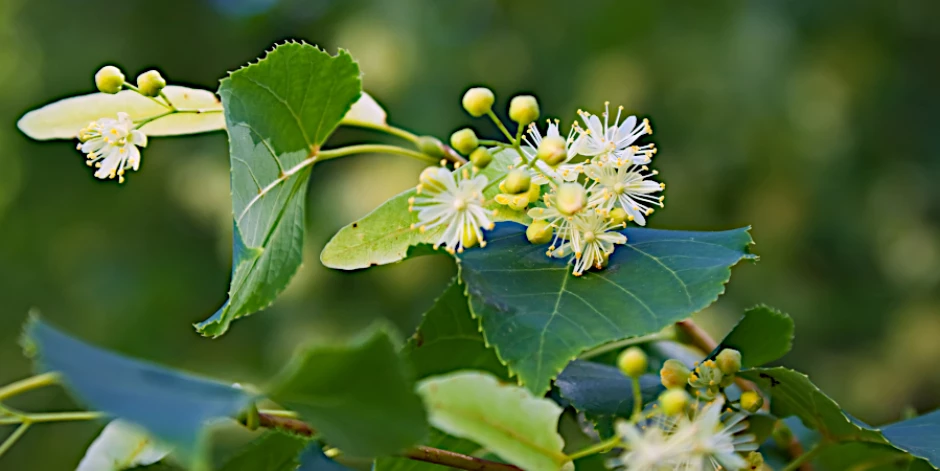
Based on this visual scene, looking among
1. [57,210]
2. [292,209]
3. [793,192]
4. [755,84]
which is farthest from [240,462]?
[57,210]

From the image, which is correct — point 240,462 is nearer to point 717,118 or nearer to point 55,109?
point 55,109

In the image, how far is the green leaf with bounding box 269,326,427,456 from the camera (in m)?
0.40

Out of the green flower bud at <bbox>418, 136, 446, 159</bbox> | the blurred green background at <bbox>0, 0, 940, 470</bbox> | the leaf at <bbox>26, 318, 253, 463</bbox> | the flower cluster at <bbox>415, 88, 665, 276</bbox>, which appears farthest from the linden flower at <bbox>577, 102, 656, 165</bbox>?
the blurred green background at <bbox>0, 0, 940, 470</bbox>

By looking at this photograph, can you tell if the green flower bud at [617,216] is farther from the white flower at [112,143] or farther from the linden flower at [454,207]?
the white flower at [112,143]

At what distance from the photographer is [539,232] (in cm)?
61

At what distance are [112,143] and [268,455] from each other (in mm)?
276

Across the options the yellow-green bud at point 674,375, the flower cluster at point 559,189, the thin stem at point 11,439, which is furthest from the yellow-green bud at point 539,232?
the thin stem at point 11,439

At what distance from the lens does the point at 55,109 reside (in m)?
0.72

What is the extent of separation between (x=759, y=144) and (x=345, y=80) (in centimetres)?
392

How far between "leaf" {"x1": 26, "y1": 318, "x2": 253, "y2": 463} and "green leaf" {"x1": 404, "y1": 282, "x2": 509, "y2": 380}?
0.84 feet

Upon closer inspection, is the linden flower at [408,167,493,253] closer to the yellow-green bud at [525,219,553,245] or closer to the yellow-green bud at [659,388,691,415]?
the yellow-green bud at [525,219,553,245]

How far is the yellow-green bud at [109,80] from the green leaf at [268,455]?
10.9 inches

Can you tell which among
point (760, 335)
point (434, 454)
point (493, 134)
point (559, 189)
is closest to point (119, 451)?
point (434, 454)

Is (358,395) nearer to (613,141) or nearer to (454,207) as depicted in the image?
(454,207)
